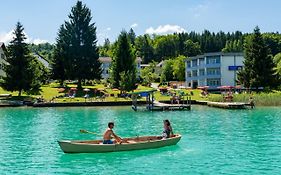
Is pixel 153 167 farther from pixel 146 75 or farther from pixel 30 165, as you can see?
pixel 146 75

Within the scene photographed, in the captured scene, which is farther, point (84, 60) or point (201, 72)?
point (201, 72)

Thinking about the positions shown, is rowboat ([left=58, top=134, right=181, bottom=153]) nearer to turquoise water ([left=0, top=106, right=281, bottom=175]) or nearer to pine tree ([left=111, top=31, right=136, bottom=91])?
turquoise water ([left=0, top=106, right=281, bottom=175])

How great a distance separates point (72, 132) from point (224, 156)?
17.7m

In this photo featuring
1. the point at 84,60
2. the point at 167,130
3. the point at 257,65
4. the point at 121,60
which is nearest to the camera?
the point at 167,130

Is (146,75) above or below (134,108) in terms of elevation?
above

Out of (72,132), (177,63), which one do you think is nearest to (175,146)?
(72,132)

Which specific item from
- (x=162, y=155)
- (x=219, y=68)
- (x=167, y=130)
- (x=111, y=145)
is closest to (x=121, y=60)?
(x=219, y=68)

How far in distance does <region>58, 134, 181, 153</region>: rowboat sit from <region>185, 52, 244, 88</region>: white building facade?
90.6 meters

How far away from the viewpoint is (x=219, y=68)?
11850 cm

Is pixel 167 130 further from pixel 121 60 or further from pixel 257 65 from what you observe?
pixel 257 65

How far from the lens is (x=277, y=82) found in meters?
90.5

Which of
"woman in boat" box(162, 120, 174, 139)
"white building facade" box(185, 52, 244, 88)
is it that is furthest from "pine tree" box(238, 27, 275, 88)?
"woman in boat" box(162, 120, 174, 139)

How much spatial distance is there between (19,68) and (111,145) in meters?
63.2

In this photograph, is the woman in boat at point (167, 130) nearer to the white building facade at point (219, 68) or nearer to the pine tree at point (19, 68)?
the pine tree at point (19, 68)
